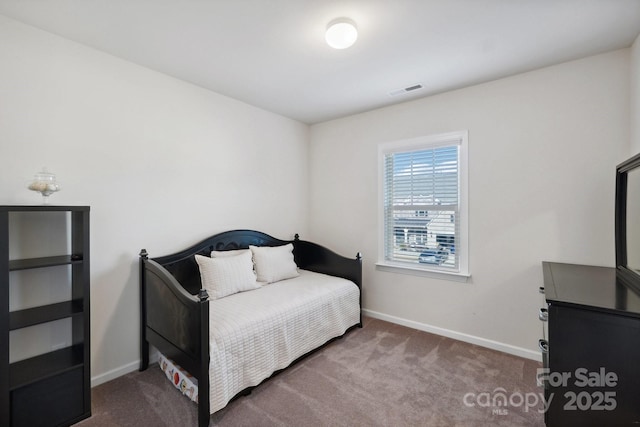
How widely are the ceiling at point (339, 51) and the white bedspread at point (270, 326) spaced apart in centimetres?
195

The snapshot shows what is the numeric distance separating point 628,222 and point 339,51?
2287 millimetres

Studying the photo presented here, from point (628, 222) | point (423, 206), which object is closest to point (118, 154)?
point (423, 206)

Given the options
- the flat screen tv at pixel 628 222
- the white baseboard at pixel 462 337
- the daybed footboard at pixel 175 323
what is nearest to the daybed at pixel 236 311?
the daybed footboard at pixel 175 323

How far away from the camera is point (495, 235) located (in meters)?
2.71

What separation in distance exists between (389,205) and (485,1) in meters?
2.07

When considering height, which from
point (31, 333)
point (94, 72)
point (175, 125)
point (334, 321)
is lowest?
point (334, 321)

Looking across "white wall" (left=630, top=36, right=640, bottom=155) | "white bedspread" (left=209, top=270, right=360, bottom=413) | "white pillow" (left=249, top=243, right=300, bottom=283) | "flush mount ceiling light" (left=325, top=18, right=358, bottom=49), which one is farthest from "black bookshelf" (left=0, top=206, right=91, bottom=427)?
"white wall" (left=630, top=36, right=640, bottom=155)

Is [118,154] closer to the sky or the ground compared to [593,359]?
closer to the sky

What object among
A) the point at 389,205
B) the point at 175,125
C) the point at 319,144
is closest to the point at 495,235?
the point at 389,205

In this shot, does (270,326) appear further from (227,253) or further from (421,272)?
(421,272)

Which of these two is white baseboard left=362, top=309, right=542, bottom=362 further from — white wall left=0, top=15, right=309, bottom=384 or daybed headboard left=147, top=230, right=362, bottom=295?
white wall left=0, top=15, right=309, bottom=384

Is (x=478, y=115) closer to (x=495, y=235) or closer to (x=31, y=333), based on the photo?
(x=495, y=235)

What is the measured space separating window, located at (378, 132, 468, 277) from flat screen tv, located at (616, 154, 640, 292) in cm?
105

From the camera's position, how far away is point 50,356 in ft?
6.31
